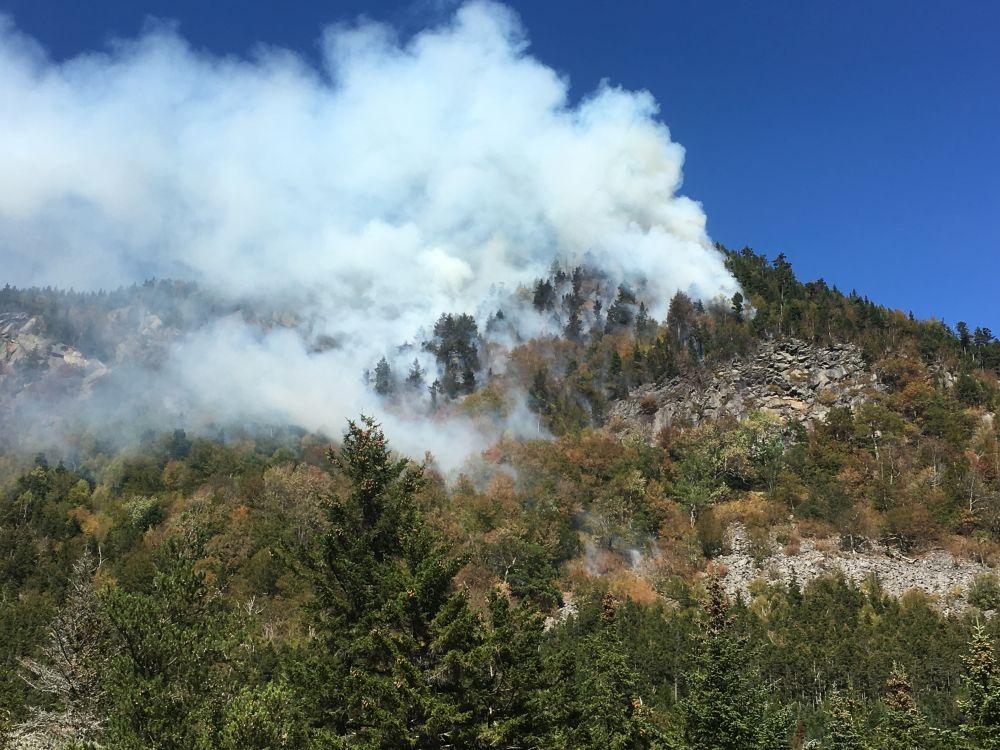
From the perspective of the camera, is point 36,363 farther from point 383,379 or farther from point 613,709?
point 613,709

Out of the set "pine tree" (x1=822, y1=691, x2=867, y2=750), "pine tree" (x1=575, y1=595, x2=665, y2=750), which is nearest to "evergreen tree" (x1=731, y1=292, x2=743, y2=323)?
"pine tree" (x1=822, y1=691, x2=867, y2=750)

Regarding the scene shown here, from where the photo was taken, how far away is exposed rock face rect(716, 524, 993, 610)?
6794cm

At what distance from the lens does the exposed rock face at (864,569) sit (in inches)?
2675

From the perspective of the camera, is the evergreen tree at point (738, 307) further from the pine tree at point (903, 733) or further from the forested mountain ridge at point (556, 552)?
the pine tree at point (903, 733)

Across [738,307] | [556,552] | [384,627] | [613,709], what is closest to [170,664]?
[384,627]

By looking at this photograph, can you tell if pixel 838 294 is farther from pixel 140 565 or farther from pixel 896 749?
pixel 140 565

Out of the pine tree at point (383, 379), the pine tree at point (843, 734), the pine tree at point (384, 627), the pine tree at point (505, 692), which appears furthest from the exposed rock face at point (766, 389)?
the pine tree at point (384, 627)

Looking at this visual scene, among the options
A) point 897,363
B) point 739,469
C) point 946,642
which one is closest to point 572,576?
point 739,469

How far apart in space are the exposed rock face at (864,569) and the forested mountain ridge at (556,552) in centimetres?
133

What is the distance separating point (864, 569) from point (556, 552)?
32.7m

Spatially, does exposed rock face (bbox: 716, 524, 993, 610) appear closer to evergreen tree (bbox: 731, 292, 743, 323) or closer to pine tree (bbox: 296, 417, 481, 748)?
evergreen tree (bbox: 731, 292, 743, 323)

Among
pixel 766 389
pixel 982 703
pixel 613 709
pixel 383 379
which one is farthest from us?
pixel 383 379

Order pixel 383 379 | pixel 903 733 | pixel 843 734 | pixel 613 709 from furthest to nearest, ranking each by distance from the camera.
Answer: pixel 383 379 < pixel 843 734 < pixel 903 733 < pixel 613 709

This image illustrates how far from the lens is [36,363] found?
17362 centimetres
